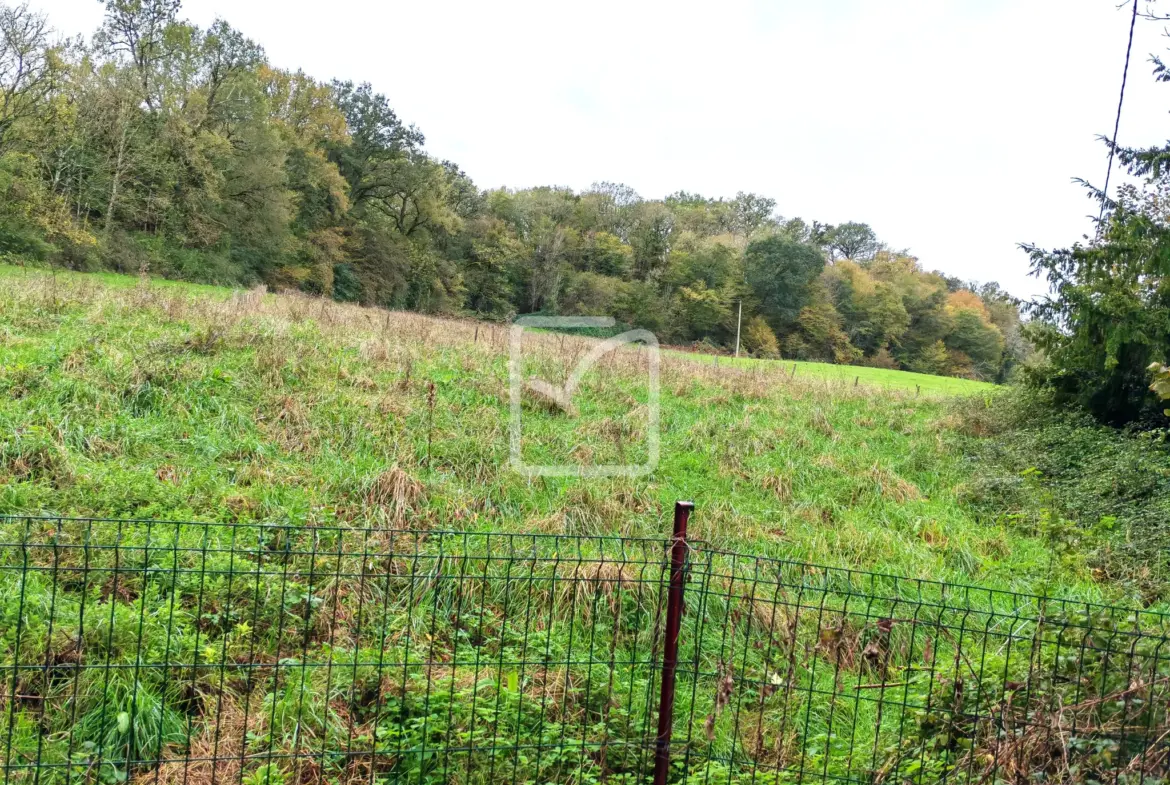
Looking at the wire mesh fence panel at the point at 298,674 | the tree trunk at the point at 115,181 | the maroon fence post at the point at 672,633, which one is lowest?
the wire mesh fence panel at the point at 298,674

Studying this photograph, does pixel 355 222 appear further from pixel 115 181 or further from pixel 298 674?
pixel 298 674

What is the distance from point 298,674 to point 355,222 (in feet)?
107

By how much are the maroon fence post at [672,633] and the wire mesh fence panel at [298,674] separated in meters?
0.16

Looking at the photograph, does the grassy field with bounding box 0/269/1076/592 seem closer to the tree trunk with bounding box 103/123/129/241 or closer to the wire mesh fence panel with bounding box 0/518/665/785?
the wire mesh fence panel with bounding box 0/518/665/785

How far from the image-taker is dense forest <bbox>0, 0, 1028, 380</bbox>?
20484 millimetres

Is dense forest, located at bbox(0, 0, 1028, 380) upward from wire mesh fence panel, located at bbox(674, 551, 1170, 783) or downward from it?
upward

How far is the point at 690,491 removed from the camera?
681cm

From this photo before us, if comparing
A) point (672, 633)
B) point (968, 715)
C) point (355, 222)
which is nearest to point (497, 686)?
point (672, 633)

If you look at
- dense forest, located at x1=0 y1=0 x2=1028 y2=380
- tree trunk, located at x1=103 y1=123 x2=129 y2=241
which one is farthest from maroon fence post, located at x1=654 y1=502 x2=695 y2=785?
tree trunk, located at x1=103 y1=123 x2=129 y2=241

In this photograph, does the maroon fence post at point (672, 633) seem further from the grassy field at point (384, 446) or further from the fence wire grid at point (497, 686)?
the grassy field at point (384, 446)

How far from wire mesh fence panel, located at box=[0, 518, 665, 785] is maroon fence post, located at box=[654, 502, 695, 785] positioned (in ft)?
0.51

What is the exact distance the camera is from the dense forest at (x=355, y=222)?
806 inches

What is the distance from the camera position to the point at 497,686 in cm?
300

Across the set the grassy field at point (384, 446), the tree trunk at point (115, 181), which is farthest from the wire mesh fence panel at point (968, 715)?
the tree trunk at point (115, 181)
